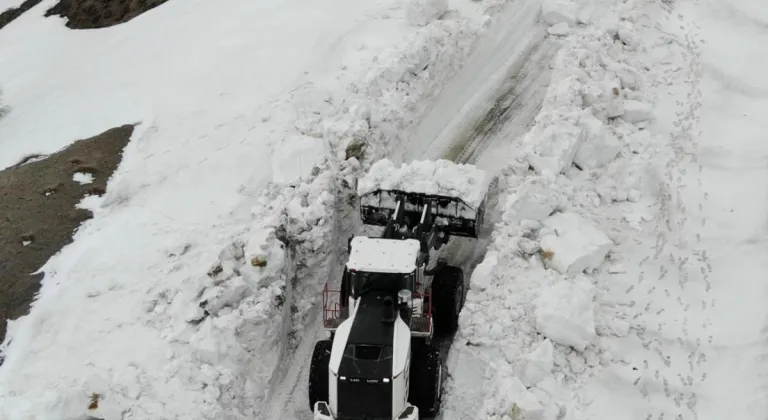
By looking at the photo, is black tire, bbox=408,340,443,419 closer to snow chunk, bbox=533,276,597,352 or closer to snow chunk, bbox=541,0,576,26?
snow chunk, bbox=533,276,597,352

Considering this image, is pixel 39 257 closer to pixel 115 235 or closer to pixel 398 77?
pixel 115 235

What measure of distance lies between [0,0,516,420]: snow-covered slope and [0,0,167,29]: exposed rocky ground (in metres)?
4.93

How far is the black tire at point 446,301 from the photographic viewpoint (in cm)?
1321

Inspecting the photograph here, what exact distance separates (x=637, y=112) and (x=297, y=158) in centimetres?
845

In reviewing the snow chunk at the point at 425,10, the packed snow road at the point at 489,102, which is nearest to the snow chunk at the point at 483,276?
the packed snow road at the point at 489,102

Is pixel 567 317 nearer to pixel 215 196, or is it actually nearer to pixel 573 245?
pixel 573 245

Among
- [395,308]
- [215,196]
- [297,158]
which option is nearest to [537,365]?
[395,308]

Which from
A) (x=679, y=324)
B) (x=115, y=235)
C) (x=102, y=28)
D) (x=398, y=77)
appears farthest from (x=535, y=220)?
(x=102, y=28)

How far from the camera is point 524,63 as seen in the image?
798 inches

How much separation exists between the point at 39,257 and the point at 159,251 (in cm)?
294

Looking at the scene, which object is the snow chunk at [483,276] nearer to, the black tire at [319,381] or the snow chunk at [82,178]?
the black tire at [319,381]

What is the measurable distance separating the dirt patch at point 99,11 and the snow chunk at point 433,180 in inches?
827

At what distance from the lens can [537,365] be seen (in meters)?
11.5

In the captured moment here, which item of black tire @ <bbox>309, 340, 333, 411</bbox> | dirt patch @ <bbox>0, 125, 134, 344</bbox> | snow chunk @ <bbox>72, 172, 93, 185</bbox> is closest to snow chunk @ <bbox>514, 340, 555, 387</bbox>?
black tire @ <bbox>309, 340, 333, 411</bbox>
